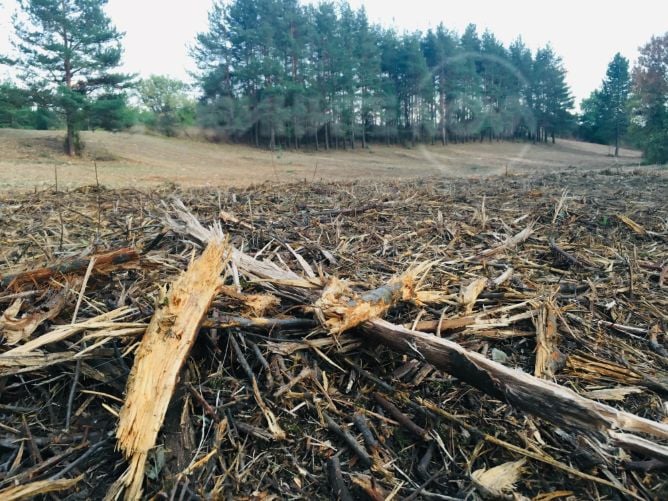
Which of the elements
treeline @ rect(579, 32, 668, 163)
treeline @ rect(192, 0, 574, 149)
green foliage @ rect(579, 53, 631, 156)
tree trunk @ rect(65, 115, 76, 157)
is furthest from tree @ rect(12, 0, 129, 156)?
green foliage @ rect(579, 53, 631, 156)

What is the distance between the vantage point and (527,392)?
130 cm

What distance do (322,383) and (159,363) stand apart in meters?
0.61

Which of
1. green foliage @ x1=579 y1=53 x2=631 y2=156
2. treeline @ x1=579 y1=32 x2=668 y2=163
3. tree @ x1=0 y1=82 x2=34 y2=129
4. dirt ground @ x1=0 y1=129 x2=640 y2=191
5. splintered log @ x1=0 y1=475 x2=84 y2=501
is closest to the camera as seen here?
splintered log @ x1=0 y1=475 x2=84 y2=501

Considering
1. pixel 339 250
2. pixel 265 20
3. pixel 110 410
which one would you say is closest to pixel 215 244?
pixel 110 410

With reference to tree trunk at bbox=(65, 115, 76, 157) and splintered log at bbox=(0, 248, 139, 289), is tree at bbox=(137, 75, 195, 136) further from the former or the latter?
splintered log at bbox=(0, 248, 139, 289)

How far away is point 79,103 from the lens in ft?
65.1

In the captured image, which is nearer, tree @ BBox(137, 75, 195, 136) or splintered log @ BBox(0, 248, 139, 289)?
splintered log @ BBox(0, 248, 139, 289)

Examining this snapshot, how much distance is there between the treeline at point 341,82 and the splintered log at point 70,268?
117ft

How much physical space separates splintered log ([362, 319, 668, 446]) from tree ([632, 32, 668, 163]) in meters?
31.1

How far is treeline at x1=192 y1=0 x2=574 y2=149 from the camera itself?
3656 cm

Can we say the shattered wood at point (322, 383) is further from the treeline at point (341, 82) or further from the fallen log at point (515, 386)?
the treeline at point (341, 82)

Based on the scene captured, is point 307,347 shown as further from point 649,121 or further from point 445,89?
point 445,89

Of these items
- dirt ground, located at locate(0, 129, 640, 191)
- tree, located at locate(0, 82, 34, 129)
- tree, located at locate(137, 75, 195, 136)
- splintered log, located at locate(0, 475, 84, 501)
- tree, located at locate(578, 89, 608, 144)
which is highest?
tree, located at locate(137, 75, 195, 136)

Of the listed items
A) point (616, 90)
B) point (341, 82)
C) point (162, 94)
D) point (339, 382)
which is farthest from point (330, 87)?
point (339, 382)
